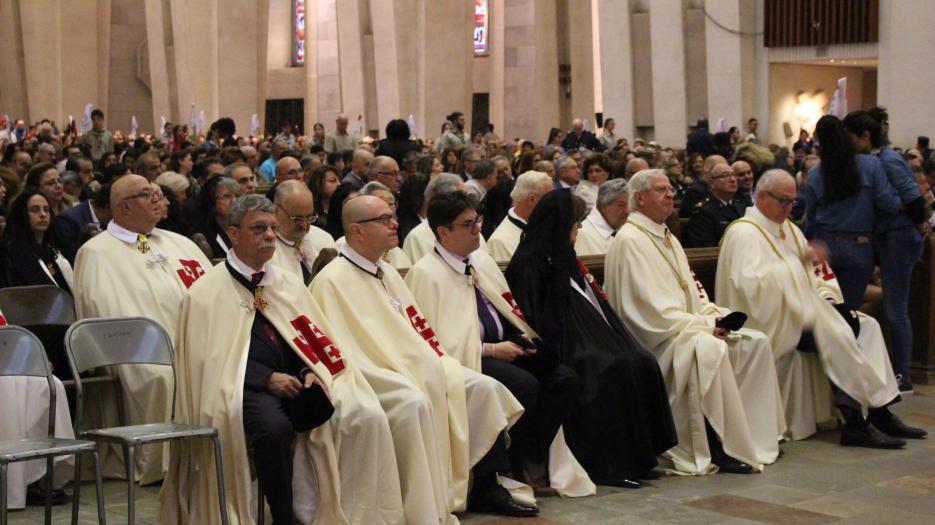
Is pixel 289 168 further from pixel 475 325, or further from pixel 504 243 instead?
pixel 475 325

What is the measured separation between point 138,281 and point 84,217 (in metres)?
2.16

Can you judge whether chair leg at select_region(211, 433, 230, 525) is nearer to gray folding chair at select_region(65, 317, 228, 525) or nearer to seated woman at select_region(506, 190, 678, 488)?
gray folding chair at select_region(65, 317, 228, 525)

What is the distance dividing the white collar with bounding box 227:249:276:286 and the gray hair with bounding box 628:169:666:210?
284 centimetres

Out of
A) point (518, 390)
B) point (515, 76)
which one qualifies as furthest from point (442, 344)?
point (515, 76)

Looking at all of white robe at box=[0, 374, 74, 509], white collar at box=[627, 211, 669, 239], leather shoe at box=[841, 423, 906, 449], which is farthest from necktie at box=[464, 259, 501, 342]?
leather shoe at box=[841, 423, 906, 449]

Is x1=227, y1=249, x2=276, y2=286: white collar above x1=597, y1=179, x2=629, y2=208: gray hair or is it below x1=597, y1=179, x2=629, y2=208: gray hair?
below

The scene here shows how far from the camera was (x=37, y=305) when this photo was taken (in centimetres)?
713

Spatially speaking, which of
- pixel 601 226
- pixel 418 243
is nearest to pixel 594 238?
pixel 601 226

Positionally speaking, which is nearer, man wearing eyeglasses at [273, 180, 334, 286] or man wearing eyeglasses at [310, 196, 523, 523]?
man wearing eyeglasses at [310, 196, 523, 523]

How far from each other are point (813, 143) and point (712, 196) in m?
10.5

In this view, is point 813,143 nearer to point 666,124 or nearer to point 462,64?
point 666,124

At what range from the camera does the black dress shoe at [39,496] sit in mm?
6594

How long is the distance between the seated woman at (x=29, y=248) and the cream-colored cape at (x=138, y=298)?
0.87ft

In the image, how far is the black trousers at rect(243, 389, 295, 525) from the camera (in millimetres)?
5676
